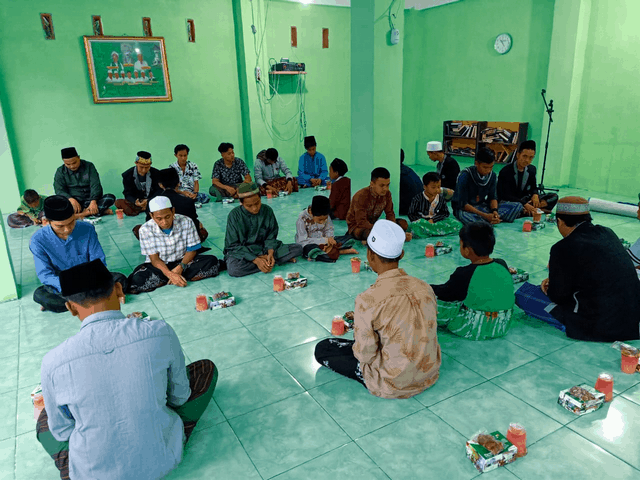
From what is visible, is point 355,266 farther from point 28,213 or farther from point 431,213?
point 28,213

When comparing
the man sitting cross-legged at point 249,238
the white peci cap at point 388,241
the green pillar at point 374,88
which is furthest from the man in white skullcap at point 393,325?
the green pillar at point 374,88

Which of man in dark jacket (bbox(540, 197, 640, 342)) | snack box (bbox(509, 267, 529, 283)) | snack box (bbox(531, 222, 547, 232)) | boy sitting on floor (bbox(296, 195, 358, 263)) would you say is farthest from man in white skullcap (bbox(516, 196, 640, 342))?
snack box (bbox(531, 222, 547, 232))

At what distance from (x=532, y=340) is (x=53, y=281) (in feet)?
14.2

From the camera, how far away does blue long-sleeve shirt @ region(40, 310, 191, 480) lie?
6.52 feet

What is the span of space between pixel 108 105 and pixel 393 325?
26.6 ft

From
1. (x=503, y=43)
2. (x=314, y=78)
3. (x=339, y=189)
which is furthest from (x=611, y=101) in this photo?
(x=314, y=78)

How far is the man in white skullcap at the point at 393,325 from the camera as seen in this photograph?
2.69 meters

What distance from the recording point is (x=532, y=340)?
12.1 feet

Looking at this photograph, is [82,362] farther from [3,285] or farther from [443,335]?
[3,285]

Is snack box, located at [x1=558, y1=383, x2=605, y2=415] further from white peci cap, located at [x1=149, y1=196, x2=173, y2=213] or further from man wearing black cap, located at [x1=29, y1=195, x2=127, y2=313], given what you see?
man wearing black cap, located at [x1=29, y1=195, x2=127, y2=313]

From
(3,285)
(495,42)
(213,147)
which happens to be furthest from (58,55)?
(495,42)

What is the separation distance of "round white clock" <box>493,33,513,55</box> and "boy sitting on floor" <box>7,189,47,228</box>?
9.44 meters

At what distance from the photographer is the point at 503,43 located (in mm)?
9750

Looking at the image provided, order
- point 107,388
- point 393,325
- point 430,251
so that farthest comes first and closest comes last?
1. point 430,251
2. point 393,325
3. point 107,388
